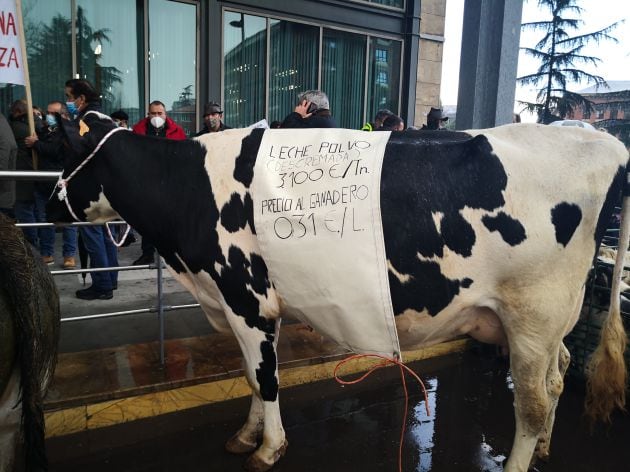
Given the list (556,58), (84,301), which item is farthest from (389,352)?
(556,58)

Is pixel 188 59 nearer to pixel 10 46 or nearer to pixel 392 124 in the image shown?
pixel 392 124

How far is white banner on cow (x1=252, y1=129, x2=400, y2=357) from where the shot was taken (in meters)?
2.47

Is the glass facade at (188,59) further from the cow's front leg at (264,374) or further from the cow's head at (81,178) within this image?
the cow's front leg at (264,374)

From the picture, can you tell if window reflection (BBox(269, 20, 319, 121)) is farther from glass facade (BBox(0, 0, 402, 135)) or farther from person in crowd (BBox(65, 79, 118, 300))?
person in crowd (BBox(65, 79, 118, 300))

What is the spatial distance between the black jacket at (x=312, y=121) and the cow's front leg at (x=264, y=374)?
2392 mm

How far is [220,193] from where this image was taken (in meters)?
2.78

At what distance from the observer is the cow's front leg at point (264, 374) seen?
2.88 m

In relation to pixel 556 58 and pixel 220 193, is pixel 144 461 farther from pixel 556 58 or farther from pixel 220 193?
pixel 556 58

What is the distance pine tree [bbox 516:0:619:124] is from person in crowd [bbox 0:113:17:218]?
23617mm

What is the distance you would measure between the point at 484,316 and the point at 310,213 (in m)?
1.11

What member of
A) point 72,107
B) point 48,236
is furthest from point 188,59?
point 48,236

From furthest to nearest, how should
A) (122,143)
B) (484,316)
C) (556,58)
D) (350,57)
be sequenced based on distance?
1. (556,58)
2. (350,57)
3. (122,143)
4. (484,316)

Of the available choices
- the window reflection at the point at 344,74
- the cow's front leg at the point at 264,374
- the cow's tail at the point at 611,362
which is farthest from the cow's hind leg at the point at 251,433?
the window reflection at the point at 344,74

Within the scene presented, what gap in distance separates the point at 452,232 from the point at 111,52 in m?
7.93
